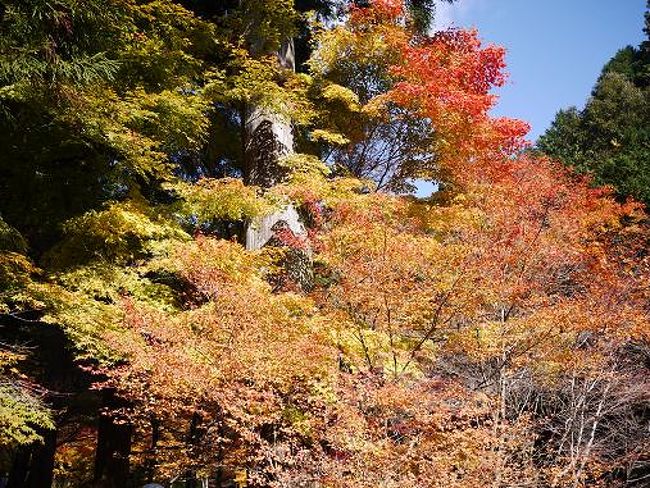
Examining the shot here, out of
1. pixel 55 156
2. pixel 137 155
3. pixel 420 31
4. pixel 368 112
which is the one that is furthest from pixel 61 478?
pixel 420 31

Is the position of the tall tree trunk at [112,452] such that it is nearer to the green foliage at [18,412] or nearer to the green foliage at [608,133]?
the green foliage at [18,412]

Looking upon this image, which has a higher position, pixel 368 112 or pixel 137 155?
pixel 368 112

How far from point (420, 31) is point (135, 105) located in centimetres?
921

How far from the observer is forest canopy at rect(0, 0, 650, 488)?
7375 mm

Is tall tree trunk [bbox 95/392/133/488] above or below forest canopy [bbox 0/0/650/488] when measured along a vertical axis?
below

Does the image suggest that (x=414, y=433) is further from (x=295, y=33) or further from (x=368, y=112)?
(x=295, y=33)

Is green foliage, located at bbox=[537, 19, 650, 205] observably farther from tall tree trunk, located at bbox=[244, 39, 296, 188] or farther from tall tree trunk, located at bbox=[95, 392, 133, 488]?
tall tree trunk, located at bbox=[95, 392, 133, 488]

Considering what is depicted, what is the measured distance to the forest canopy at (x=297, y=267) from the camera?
24.2 ft

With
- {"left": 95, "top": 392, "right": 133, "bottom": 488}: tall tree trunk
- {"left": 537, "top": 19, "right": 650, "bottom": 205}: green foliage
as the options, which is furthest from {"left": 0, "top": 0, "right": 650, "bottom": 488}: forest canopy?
{"left": 537, "top": 19, "right": 650, "bottom": 205}: green foliage

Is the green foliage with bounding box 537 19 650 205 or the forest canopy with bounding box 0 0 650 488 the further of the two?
the green foliage with bounding box 537 19 650 205

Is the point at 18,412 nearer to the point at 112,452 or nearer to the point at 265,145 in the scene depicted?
the point at 112,452

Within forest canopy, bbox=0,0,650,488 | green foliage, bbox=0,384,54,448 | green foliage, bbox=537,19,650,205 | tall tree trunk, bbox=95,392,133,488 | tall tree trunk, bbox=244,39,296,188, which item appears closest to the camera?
green foliage, bbox=0,384,54,448

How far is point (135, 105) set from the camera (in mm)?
9352

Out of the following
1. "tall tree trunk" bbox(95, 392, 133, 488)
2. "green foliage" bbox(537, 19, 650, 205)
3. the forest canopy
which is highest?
"green foliage" bbox(537, 19, 650, 205)
